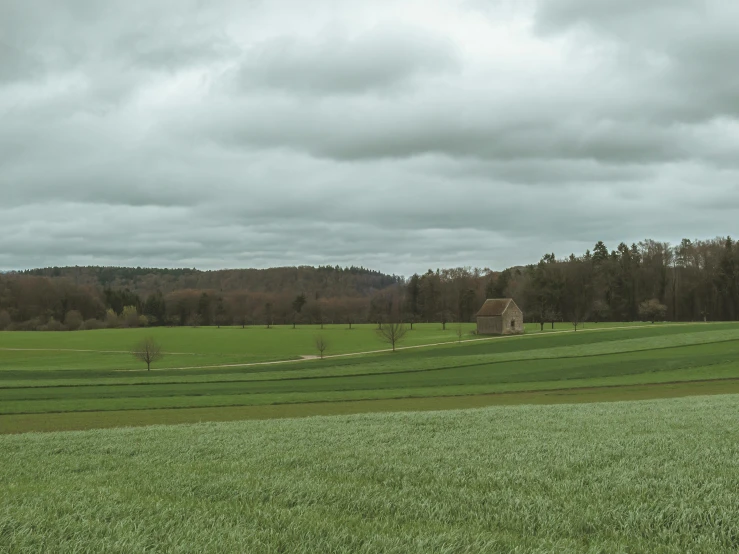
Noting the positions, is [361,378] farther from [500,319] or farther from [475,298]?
[475,298]

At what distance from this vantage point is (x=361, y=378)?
47.9 meters

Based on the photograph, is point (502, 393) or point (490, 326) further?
point (490, 326)

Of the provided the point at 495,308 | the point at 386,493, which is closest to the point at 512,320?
the point at 495,308

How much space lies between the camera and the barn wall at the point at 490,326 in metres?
94.9

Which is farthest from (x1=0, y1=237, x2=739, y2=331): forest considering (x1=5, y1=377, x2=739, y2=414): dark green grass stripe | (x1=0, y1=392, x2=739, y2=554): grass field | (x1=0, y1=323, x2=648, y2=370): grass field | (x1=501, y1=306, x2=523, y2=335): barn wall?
(x1=0, y1=392, x2=739, y2=554): grass field

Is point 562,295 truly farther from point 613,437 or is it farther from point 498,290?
point 613,437

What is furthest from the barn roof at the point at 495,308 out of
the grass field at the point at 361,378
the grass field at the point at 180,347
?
the grass field at the point at 361,378

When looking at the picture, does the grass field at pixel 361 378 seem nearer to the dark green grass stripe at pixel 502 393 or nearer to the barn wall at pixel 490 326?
the dark green grass stripe at pixel 502 393

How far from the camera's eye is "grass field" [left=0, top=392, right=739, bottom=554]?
520 cm

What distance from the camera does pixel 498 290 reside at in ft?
476

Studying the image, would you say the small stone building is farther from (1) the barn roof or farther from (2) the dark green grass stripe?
(2) the dark green grass stripe

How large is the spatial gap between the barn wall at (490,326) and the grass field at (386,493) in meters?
84.9

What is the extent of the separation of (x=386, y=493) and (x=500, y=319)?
298ft

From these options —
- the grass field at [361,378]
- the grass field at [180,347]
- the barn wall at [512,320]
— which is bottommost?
the grass field at [180,347]
